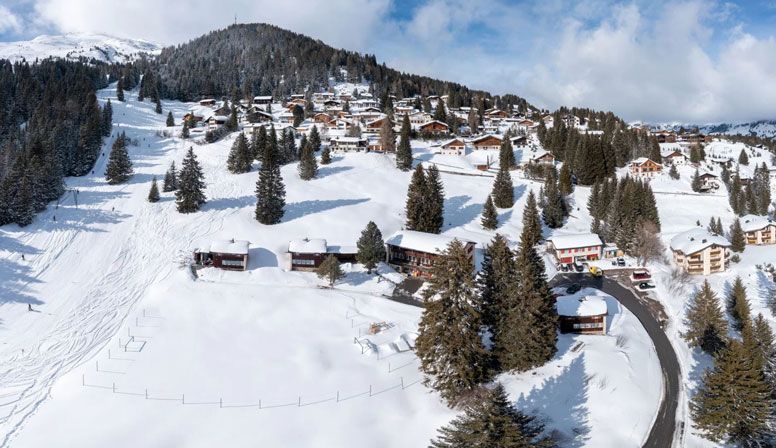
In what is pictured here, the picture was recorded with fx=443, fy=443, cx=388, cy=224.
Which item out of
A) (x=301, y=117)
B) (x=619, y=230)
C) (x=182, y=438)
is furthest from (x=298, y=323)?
(x=301, y=117)

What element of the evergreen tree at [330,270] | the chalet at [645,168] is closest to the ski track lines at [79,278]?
the evergreen tree at [330,270]

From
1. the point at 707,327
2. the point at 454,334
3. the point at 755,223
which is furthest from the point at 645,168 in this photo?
the point at 454,334

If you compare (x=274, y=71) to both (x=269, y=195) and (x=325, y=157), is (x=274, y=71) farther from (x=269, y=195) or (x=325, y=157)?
(x=269, y=195)

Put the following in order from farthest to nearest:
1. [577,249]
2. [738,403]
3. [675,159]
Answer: [675,159]
[577,249]
[738,403]

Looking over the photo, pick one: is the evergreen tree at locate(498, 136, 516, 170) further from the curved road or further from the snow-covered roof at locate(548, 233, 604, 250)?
the curved road

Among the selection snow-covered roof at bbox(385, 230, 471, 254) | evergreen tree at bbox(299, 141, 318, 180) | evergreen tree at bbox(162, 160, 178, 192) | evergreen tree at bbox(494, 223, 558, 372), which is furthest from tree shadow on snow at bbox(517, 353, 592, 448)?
evergreen tree at bbox(162, 160, 178, 192)

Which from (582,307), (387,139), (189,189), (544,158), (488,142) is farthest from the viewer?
(488,142)

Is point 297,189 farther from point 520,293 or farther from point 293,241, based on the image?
point 520,293
